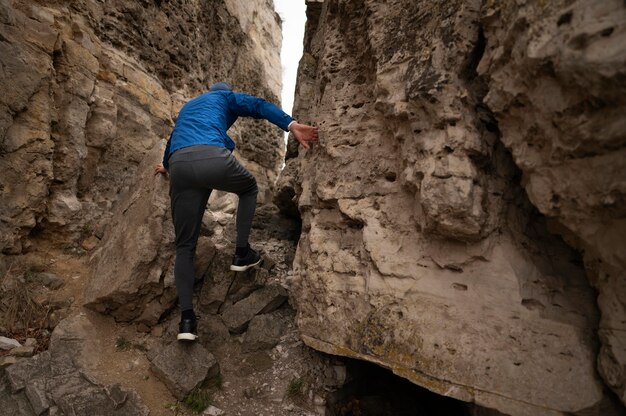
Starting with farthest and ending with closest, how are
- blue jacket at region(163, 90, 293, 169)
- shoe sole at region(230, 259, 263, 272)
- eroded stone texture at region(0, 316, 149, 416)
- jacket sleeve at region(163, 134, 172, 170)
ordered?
1. shoe sole at region(230, 259, 263, 272)
2. jacket sleeve at region(163, 134, 172, 170)
3. blue jacket at region(163, 90, 293, 169)
4. eroded stone texture at region(0, 316, 149, 416)

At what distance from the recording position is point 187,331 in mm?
2420

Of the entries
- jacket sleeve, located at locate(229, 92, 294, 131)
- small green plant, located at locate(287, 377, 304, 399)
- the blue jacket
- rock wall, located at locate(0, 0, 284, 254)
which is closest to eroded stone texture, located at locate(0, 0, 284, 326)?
rock wall, located at locate(0, 0, 284, 254)

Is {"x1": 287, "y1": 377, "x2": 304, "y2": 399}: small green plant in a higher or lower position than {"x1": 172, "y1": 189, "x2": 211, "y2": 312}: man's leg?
lower

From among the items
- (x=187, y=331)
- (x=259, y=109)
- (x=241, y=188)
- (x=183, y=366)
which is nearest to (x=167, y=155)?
(x=241, y=188)

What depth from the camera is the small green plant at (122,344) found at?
8.26 feet

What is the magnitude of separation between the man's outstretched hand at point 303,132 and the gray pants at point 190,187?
0.58m

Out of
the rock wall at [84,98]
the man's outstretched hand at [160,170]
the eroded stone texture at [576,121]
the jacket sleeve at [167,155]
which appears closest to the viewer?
the eroded stone texture at [576,121]

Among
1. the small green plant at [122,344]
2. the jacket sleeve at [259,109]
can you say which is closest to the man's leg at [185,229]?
the small green plant at [122,344]

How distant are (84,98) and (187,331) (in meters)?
3.00

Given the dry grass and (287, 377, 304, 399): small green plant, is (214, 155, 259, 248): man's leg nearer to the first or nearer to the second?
(287, 377, 304, 399): small green plant

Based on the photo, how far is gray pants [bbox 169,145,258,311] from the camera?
2.46 meters

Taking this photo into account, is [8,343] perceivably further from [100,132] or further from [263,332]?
[100,132]

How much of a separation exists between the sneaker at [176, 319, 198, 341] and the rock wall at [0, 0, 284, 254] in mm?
1803

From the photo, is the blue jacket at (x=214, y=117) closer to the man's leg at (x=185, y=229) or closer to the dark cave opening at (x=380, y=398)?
the man's leg at (x=185, y=229)
